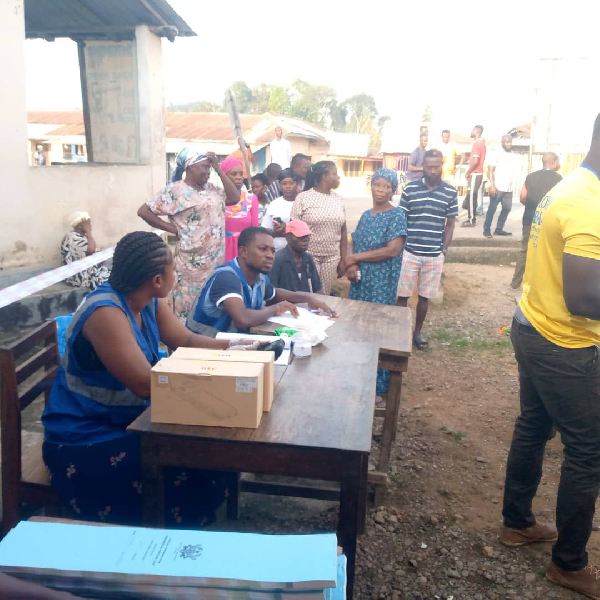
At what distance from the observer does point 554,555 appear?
2.69 metres

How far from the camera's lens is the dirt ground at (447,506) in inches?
107

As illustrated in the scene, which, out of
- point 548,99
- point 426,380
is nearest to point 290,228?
point 426,380

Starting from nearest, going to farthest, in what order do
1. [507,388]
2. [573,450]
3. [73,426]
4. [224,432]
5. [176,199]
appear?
[224,432] < [73,426] < [573,450] < [176,199] < [507,388]

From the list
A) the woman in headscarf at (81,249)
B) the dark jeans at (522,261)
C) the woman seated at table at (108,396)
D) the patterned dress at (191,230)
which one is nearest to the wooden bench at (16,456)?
the woman seated at table at (108,396)

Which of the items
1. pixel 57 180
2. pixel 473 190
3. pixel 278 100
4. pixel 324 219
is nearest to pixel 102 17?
pixel 57 180

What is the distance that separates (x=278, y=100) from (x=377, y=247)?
54339mm

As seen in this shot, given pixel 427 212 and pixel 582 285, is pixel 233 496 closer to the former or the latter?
pixel 582 285

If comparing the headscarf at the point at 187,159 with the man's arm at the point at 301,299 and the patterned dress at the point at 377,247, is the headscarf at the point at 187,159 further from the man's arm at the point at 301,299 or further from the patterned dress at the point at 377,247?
the man's arm at the point at 301,299

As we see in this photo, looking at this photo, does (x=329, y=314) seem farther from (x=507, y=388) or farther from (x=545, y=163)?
(x=545, y=163)

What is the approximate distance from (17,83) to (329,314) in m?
3.90

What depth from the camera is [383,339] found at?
320 centimetres

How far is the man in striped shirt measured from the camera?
549 cm

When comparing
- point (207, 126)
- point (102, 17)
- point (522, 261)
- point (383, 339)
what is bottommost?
point (522, 261)

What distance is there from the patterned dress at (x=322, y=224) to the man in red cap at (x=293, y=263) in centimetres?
67
